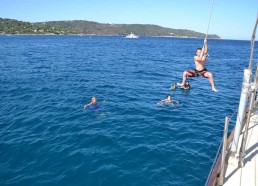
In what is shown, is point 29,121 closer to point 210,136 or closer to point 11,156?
point 11,156

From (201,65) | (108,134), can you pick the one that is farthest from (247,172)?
(108,134)

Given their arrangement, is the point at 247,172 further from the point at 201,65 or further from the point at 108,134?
the point at 108,134

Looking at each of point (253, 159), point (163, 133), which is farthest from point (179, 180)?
point (163, 133)

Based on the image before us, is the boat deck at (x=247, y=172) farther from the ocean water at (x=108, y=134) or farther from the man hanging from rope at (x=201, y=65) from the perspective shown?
the man hanging from rope at (x=201, y=65)

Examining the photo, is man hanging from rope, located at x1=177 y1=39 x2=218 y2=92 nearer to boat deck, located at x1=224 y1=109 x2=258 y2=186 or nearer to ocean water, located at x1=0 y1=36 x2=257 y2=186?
boat deck, located at x1=224 y1=109 x2=258 y2=186

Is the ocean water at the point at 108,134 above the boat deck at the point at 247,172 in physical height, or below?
below

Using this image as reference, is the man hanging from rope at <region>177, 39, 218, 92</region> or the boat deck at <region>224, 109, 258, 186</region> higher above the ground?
the man hanging from rope at <region>177, 39, 218, 92</region>

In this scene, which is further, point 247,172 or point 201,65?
point 201,65

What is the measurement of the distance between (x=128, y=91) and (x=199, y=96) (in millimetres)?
8174

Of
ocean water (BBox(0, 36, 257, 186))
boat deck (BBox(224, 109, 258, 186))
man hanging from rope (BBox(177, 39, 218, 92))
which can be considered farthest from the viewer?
man hanging from rope (BBox(177, 39, 218, 92))

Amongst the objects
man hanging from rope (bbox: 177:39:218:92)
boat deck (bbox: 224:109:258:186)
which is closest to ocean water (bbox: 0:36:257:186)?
boat deck (bbox: 224:109:258:186)

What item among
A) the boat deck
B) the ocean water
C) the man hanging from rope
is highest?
the man hanging from rope

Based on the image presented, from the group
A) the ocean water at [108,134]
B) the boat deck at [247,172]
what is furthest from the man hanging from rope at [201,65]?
the ocean water at [108,134]

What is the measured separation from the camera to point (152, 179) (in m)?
12.1
